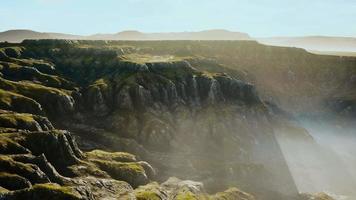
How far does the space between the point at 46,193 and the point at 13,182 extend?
1991 centimetres

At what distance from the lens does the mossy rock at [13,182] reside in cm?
17512

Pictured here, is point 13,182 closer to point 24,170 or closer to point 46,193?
point 24,170

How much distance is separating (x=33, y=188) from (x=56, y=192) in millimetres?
9298

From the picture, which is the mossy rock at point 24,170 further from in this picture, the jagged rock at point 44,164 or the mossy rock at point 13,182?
the jagged rock at point 44,164

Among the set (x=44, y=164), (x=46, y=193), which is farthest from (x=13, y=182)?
(x=46, y=193)

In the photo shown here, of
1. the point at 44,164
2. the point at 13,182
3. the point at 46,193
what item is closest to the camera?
the point at 46,193

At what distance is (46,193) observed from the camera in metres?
166

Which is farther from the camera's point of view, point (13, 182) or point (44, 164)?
point (44, 164)

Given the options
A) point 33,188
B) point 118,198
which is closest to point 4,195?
point 33,188

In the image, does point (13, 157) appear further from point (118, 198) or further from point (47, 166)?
point (118, 198)

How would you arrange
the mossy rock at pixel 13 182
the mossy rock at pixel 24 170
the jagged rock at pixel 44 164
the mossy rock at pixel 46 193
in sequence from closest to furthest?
the mossy rock at pixel 46 193, the mossy rock at pixel 13 182, the mossy rock at pixel 24 170, the jagged rock at pixel 44 164

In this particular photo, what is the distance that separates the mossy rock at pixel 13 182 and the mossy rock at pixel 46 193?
34.3 feet

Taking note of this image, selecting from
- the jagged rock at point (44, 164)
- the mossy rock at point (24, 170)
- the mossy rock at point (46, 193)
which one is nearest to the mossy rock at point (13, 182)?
the mossy rock at point (24, 170)

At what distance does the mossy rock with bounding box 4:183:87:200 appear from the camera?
157 metres
